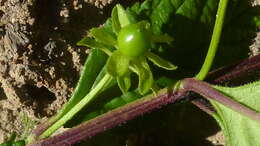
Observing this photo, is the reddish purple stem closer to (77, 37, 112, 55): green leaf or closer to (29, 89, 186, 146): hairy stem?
(29, 89, 186, 146): hairy stem

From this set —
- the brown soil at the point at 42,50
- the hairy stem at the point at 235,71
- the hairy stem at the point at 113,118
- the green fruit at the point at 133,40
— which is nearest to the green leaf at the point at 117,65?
the green fruit at the point at 133,40

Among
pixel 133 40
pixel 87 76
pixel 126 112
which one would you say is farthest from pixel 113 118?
pixel 133 40

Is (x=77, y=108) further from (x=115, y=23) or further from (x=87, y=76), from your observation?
(x=115, y=23)

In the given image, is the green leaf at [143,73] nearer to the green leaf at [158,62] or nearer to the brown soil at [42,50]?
the green leaf at [158,62]

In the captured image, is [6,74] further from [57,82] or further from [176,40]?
[176,40]

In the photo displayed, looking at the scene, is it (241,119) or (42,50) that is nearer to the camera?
(241,119)
